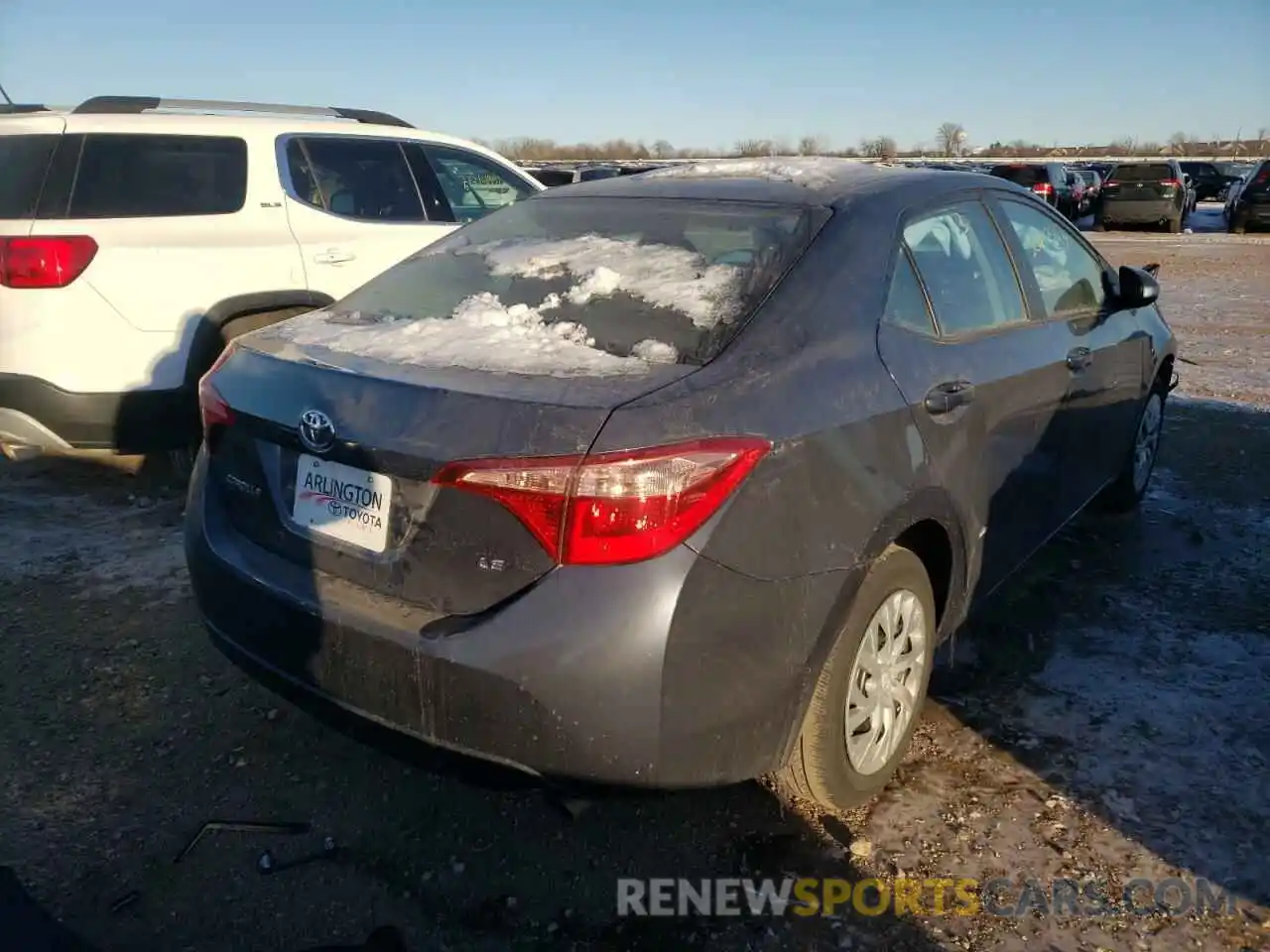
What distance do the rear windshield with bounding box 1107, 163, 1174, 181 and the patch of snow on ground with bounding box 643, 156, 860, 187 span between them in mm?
22794

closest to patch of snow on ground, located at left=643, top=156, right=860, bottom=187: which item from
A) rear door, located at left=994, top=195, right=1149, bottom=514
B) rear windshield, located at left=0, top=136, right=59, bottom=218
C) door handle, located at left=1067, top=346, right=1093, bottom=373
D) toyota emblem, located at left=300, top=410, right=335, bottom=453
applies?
rear door, located at left=994, top=195, right=1149, bottom=514

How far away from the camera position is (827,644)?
230 centimetres

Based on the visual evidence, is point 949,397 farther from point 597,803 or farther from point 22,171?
point 22,171

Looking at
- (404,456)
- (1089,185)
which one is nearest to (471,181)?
(404,456)

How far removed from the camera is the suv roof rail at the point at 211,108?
197 inches

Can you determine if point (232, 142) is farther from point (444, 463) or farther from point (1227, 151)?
point (1227, 151)

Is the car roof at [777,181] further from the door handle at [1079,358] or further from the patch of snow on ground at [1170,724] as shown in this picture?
the patch of snow on ground at [1170,724]

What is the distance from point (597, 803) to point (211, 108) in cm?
464

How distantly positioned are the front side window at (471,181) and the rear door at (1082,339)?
355 centimetres

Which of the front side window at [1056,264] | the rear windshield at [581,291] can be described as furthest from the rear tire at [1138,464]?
the rear windshield at [581,291]

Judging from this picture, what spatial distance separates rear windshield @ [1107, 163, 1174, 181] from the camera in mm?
22656

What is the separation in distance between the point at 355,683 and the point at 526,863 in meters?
0.70

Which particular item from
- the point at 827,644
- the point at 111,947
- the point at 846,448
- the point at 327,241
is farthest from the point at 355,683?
the point at 327,241

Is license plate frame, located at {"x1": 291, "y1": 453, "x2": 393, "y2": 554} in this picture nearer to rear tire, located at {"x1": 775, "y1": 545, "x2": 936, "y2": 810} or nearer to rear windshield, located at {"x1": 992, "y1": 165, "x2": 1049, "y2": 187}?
rear tire, located at {"x1": 775, "y1": 545, "x2": 936, "y2": 810}
